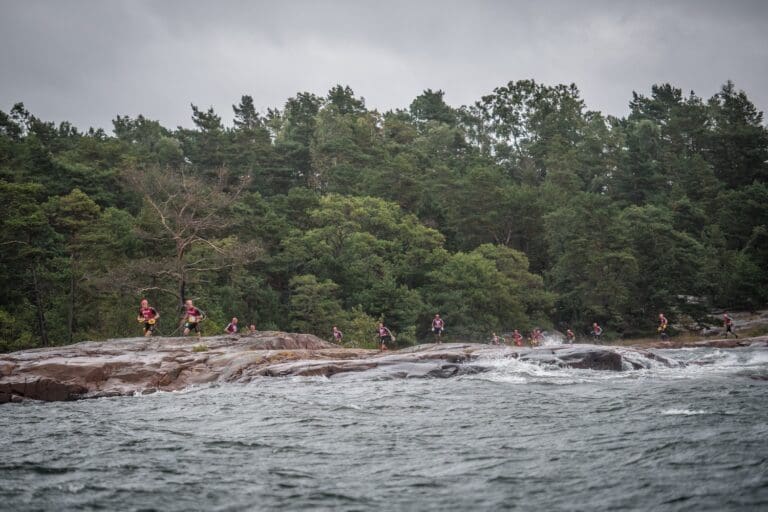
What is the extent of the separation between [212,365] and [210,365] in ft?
0.28

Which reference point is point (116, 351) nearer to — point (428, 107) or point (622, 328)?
point (622, 328)

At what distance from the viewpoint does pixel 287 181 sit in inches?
3125

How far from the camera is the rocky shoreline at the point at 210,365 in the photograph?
2238 centimetres

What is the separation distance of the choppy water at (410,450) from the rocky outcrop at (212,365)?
4.25 metres

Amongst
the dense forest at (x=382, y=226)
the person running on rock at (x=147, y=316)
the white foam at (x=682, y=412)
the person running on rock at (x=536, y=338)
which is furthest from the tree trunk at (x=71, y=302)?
the white foam at (x=682, y=412)

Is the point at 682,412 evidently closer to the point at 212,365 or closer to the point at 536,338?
the point at 212,365

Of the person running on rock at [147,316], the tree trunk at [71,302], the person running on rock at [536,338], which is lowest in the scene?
the person running on rock at [536,338]

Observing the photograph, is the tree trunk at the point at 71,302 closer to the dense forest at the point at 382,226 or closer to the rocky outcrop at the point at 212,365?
the dense forest at the point at 382,226

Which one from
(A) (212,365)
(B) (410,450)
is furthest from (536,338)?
(B) (410,450)

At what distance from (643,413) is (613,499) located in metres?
6.14

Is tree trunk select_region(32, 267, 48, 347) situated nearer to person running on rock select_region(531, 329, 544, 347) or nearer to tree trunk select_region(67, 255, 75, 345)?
→ tree trunk select_region(67, 255, 75, 345)

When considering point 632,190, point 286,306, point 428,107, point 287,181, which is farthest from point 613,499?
point 428,107

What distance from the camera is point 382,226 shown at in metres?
63.2

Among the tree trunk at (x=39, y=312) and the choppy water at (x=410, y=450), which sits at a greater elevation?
the tree trunk at (x=39, y=312)
